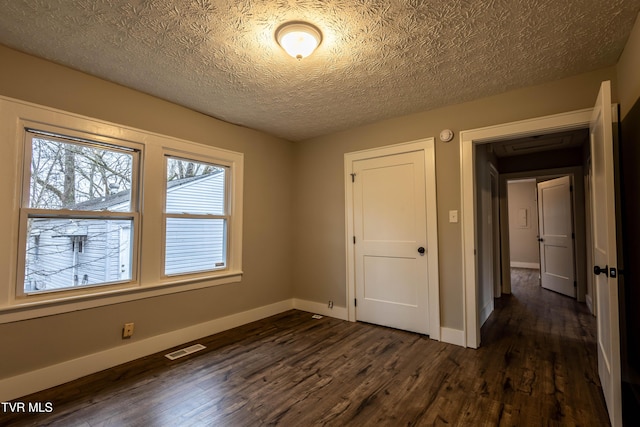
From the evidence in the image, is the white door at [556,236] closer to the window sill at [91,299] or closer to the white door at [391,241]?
the white door at [391,241]

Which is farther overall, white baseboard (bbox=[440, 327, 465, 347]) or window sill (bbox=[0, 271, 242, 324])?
white baseboard (bbox=[440, 327, 465, 347])

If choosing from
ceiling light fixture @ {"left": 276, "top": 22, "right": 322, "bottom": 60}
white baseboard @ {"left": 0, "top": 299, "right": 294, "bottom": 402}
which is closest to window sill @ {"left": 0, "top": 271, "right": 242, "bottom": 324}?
white baseboard @ {"left": 0, "top": 299, "right": 294, "bottom": 402}

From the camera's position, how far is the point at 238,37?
6.45 feet

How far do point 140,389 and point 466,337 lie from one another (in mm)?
2817

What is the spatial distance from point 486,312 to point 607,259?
238 cm

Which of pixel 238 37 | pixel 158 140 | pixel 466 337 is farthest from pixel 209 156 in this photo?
pixel 466 337

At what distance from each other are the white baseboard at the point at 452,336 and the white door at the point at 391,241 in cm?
19

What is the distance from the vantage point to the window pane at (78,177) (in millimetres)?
2248

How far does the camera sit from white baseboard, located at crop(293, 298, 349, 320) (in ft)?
12.6

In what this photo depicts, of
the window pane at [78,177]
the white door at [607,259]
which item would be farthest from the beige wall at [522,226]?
the window pane at [78,177]

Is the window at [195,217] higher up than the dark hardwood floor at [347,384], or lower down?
higher up

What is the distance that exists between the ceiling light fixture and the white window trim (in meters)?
1.66

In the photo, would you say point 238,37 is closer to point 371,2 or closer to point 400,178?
point 371,2

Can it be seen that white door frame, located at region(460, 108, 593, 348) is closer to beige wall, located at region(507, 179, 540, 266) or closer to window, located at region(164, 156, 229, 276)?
window, located at region(164, 156, 229, 276)
